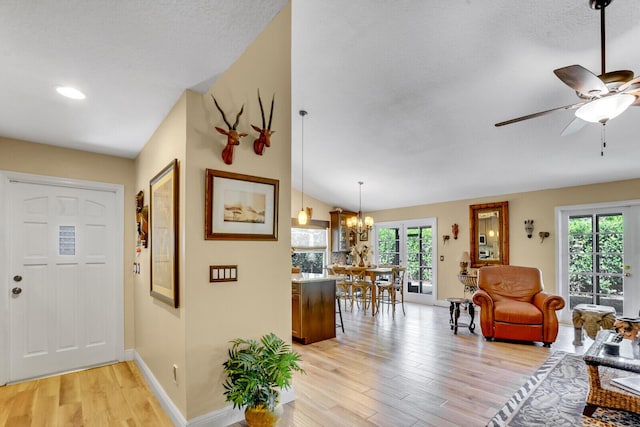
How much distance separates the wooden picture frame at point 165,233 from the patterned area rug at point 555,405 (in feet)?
8.38

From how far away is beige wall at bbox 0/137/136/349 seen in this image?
10.4ft

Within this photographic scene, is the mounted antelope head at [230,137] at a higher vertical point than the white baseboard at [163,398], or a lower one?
higher

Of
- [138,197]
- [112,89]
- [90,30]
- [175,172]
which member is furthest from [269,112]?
[138,197]

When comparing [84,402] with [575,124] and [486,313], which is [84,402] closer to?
[486,313]

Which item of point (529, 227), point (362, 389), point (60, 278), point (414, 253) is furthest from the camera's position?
point (414, 253)

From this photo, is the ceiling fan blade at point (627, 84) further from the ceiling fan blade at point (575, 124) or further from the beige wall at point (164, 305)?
the beige wall at point (164, 305)

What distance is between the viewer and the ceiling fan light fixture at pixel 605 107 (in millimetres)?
2178

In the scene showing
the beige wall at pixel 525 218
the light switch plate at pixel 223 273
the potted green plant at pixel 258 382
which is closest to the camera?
the potted green plant at pixel 258 382

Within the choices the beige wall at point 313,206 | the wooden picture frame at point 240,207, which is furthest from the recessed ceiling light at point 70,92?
the beige wall at point 313,206

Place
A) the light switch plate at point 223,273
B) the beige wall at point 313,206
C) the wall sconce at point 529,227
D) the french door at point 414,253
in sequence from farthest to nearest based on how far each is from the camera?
the beige wall at point 313,206 → the french door at point 414,253 → the wall sconce at point 529,227 → the light switch plate at point 223,273

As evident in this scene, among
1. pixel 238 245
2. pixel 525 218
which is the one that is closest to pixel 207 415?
pixel 238 245

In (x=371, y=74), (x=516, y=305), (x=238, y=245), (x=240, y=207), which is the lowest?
(x=516, y=305)

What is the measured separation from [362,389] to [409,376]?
1.88 ft

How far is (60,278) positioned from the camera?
3.35 m
